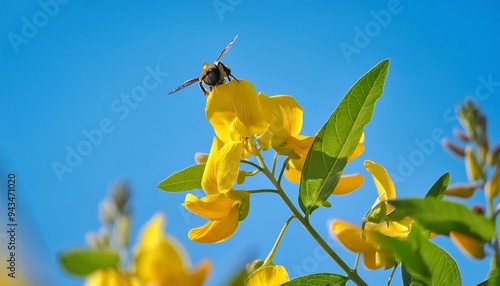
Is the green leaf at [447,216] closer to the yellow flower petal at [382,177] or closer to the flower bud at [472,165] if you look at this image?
the flower bud at [472,165]

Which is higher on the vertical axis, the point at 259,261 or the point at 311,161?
the point at 311,161

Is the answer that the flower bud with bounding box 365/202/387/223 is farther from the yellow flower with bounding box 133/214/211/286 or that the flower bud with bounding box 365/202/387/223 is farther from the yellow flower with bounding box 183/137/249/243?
the yellow flower with bounding box 133/214/211/286

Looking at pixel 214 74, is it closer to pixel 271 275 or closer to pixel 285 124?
pixel 285 124

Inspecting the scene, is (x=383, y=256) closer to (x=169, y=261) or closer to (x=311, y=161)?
(x=311, y=161)

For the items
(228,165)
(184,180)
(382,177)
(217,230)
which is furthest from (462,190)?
(184,180)

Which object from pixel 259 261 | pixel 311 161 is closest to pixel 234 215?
pixel 259 261

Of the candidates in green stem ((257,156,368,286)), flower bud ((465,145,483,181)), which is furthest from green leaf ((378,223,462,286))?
green stem ((257,156,368,286))

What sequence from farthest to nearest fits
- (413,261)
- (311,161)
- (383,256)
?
(311,161) < (383,256) < (413,261)
